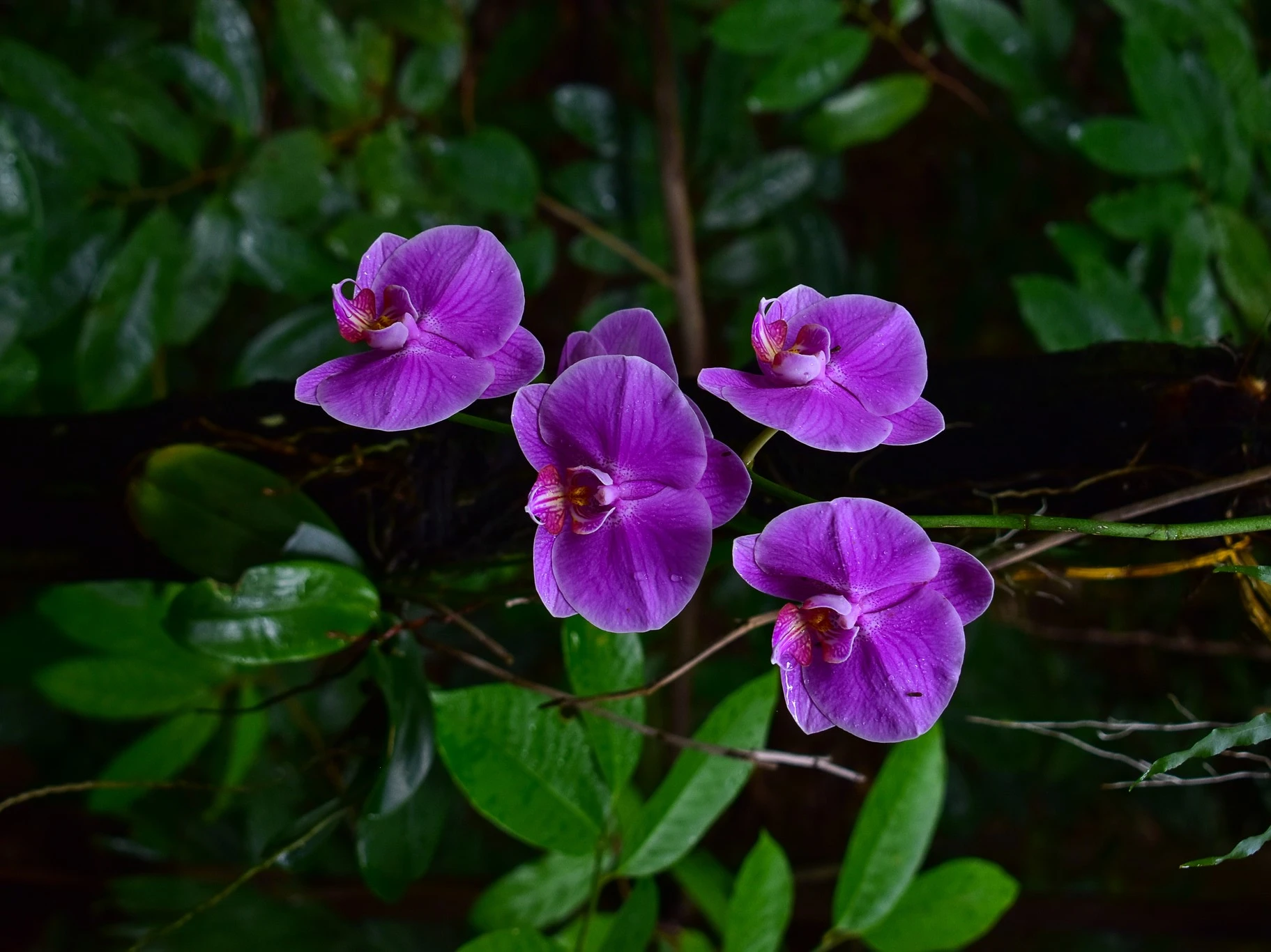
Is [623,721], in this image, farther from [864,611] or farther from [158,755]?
[158,755]

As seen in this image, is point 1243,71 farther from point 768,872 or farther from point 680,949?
point 680,949

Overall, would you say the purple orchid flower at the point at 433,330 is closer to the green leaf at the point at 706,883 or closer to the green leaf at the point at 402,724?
the green leaf at the point at 402,724

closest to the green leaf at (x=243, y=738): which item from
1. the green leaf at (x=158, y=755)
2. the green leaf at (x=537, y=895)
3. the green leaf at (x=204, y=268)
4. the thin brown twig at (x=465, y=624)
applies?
the green leaf at (x=158, y=755)

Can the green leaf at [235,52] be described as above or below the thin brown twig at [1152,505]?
above

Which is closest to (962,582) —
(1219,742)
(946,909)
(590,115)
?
(1219,742)

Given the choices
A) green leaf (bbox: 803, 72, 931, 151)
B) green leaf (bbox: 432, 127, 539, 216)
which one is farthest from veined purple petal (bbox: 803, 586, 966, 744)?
green leaf (bbox: 803, 72, 931, 151)

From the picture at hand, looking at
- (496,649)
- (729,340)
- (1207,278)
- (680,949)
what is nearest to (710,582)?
(729,340)
